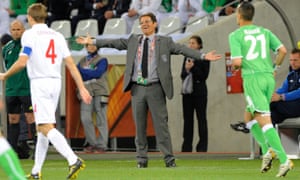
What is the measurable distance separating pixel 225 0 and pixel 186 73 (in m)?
3.24

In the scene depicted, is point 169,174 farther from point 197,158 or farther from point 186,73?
point 186,73

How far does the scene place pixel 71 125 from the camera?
74.8 ft

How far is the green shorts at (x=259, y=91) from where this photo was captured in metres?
14.1

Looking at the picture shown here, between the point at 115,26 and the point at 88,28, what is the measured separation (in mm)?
1127

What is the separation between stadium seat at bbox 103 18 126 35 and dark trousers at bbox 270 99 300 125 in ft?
22.7

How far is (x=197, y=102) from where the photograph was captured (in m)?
21.4

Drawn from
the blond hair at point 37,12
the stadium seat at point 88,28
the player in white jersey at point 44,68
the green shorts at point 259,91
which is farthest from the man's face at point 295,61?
the stadium seat at point 88,28

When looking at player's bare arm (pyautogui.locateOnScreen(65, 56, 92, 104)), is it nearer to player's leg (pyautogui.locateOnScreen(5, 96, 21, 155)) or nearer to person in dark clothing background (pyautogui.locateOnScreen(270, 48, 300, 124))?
person in dark clothing background (pyautogui.locateOnScreen(270, 48, 300, 124))

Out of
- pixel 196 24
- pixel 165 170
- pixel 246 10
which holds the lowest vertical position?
pixel 165 170

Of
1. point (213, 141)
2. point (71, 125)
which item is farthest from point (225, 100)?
point (71, 125)

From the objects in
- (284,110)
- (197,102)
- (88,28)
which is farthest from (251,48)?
(88,28)

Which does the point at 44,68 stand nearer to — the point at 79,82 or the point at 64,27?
the point at 79,82

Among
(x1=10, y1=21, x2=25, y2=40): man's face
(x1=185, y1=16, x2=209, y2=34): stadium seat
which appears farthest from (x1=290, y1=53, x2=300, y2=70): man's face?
(x1=185, y1=16, x2=209, y2=34): stadium seat

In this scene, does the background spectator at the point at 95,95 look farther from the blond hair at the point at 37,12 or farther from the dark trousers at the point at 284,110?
the blond hair at the point at 37,12
